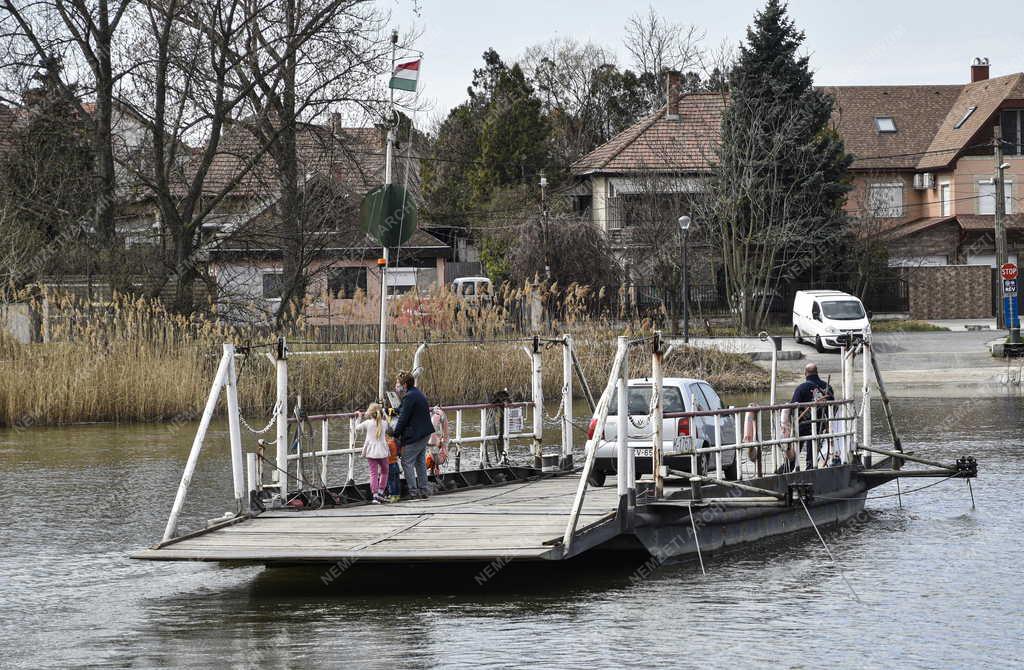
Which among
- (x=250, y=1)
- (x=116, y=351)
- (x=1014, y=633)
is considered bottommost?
(x=1014, y=633)

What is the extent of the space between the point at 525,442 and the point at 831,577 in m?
13.1

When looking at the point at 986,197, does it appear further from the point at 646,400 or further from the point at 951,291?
the point at 646,400

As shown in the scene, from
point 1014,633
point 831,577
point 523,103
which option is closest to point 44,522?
point 831,577

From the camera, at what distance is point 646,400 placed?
752 inches

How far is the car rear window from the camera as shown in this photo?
19031 millimetres

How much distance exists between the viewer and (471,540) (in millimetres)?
13180

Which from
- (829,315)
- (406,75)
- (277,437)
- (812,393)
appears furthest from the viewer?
(829,315)

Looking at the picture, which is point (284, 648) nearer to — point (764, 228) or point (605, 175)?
point (764, 228)

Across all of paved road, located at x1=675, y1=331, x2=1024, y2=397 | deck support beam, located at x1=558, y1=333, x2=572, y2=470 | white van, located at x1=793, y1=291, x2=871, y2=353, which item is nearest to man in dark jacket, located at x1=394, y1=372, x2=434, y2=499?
deck support beam, located at x1=558, y1=333, x2=572, y2=470

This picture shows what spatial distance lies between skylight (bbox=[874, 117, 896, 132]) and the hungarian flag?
55330 mm

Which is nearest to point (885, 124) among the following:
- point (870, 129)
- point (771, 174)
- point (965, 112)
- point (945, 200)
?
point (870, 129)

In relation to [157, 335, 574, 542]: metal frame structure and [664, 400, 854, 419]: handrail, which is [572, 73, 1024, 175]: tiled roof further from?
[664, 400, 854, 419]: handrail

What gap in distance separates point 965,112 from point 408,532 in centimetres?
6071

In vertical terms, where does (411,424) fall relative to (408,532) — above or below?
above
